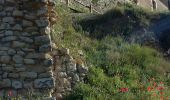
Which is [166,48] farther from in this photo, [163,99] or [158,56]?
[163,99]

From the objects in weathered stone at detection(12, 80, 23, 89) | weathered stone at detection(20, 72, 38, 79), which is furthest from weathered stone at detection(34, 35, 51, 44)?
weathered stone at detection(12, 80, 23, 89)

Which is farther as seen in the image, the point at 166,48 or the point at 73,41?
the point at 166,48

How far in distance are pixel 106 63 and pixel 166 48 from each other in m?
2.52

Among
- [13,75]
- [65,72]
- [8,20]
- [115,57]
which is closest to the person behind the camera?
[13,75]

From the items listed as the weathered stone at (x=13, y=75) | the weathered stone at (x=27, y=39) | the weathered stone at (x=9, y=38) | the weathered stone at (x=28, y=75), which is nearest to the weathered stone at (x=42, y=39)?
the weathered stone at (x=27, y=39)

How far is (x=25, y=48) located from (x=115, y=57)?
101 inches

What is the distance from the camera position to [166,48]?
14.3m

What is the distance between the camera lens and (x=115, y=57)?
41.9 ft

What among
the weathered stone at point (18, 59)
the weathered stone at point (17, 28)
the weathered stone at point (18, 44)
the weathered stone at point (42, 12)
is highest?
the weathered stone at point (42, 12)

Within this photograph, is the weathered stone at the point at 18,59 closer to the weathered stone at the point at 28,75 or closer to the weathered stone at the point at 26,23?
the weathered stone at the point at 28,75

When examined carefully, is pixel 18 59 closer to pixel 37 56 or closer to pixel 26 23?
pixel 37 56

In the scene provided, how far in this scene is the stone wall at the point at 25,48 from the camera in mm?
10984

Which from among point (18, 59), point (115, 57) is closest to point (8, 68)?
point (18, 59)

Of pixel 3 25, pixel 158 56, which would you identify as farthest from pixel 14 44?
pixel 158 56
